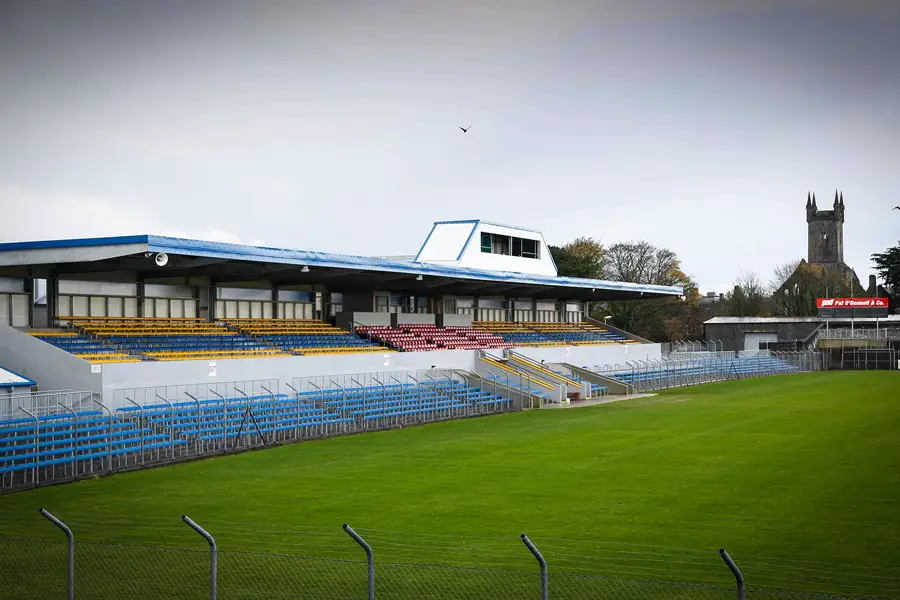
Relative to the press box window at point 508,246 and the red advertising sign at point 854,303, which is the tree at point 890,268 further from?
the press box window at point 508,246

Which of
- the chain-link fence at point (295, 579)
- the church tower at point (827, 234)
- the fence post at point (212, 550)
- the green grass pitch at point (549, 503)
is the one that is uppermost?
the church tower at point (827, 234)

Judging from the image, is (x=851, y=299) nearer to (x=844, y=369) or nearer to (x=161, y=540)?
(x=844, y=369)

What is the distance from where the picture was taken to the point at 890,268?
3551 inches

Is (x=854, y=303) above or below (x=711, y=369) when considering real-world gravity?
above

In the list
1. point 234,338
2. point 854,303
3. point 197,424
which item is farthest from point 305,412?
point 854,303

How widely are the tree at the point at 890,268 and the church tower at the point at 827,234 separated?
270ft

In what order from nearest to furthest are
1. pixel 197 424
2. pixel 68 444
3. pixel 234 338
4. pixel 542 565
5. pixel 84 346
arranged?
pixel 542 565 → pixel 68 444 → pixel 197 424 → pixel 84 346 → pixel 234 338

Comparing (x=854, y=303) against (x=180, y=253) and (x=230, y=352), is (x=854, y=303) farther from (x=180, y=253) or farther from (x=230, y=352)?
(x=180, y=253)

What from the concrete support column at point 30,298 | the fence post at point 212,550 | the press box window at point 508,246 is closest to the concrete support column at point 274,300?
the concrete support column at point 30,298

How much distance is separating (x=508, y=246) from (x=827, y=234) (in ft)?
442

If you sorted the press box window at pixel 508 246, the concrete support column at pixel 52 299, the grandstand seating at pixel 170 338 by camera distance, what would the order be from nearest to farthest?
the grandstand seating at pixel 170 338 → the concrete support column at pixel 52 299 → the press box window at pixel 508 246

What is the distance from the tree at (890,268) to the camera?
289ft

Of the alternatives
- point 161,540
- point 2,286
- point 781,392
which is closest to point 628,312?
point 781,392

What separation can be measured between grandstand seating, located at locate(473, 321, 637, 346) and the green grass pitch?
2636 cm
